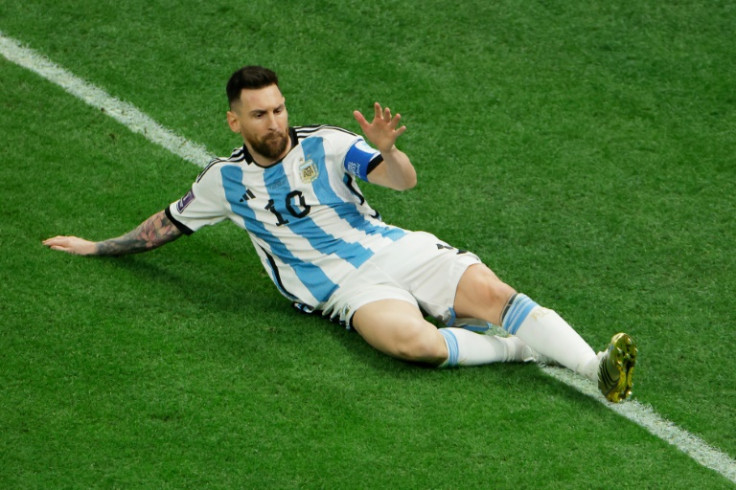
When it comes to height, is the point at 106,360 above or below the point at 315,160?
below

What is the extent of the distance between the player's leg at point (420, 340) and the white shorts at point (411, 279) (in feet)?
0.29

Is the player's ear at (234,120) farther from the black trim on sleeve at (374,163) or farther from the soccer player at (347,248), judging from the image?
the black trim on sleeve at (374,163)

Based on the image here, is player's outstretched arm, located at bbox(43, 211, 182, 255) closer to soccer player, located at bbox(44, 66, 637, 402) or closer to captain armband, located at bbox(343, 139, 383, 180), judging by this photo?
soccer player, located at bbox(44, 66, 637, 402)

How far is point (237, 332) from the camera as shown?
211 inches

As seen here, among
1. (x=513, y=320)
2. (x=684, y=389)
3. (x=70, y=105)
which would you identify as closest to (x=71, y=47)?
(x=70, y=105)

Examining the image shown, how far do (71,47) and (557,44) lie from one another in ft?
9.74

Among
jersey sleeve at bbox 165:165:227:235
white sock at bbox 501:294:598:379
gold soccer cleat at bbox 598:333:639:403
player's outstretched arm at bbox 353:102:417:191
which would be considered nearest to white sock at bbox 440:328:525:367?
white sock at bbox 501:294:598:379

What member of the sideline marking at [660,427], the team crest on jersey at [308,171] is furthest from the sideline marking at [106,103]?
the sideline marking at [660,427]

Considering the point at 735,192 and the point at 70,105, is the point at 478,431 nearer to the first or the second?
the point at 735,192

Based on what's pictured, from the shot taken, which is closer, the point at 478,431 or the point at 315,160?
the point at 478,431

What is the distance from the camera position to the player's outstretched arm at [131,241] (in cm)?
568

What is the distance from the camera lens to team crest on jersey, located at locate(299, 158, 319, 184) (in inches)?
214

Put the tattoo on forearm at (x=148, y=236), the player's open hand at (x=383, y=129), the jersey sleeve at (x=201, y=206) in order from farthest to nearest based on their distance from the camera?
1. the tattoo on forearm at (x=148, y=236)
2. the jersey sleeve at (x=201, y=206)
3. the player's open hand at (x=383, y=129)

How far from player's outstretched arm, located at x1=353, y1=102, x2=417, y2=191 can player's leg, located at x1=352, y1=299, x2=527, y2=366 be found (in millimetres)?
540
